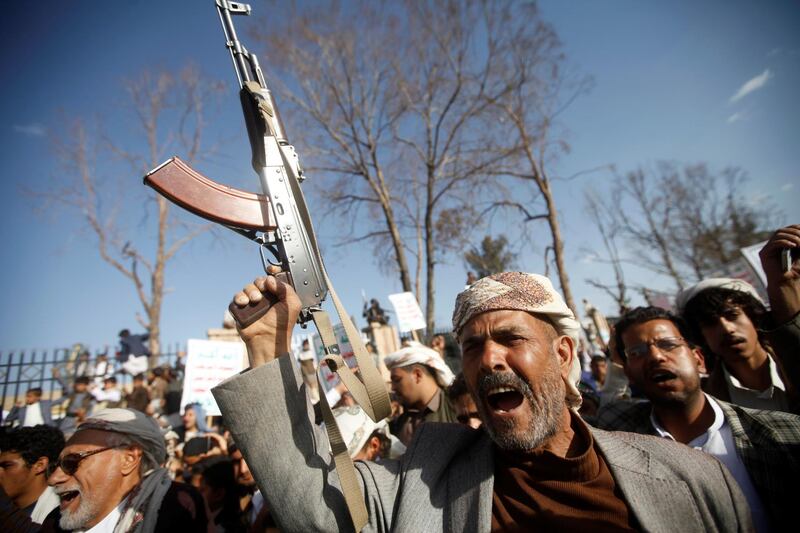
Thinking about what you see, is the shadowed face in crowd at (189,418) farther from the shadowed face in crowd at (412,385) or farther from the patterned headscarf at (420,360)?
the shadowed face in crowd at (412,385)

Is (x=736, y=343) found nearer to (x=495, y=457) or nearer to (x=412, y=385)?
(x=495, y=457)

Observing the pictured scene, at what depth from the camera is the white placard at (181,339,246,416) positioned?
Answer: 6270 millimetres

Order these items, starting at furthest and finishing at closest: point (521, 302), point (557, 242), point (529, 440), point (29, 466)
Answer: point (557, 242) → point (29, 466) → point (521, 302) → point (529, 440)

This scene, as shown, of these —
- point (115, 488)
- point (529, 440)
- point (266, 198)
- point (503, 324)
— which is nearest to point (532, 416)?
point (529, 440)

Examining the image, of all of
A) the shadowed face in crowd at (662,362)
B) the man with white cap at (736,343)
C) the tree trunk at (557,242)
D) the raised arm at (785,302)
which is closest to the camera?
the raised arm at (785,302)

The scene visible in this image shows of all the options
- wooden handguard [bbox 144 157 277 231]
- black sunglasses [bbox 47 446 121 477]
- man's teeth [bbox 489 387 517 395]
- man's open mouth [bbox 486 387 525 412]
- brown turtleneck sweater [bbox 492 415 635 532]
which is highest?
wooden handguard [bbox 144 157 277 231]

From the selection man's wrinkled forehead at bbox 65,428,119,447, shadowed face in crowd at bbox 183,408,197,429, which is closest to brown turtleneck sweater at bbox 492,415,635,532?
man's wrinkled forehead at bbox 65,428,119,447

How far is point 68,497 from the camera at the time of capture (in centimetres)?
229

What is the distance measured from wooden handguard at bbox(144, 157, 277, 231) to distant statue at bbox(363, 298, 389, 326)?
10.1 meters

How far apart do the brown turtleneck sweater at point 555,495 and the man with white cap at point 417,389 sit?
7.52 ft

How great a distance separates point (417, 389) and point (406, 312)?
5.00m

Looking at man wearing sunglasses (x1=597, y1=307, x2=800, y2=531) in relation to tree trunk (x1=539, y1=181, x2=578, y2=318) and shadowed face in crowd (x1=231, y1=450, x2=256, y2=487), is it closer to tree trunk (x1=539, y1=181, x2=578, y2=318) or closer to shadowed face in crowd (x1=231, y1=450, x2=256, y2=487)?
shadowed face in crowd (x1=231, y1=450, x2=256, y2=487)

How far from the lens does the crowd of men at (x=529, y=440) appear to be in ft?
4.16

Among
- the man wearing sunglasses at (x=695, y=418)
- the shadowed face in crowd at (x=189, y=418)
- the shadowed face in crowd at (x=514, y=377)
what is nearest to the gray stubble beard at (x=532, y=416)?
the shadowed face in crowd at (x=514, y=377)
